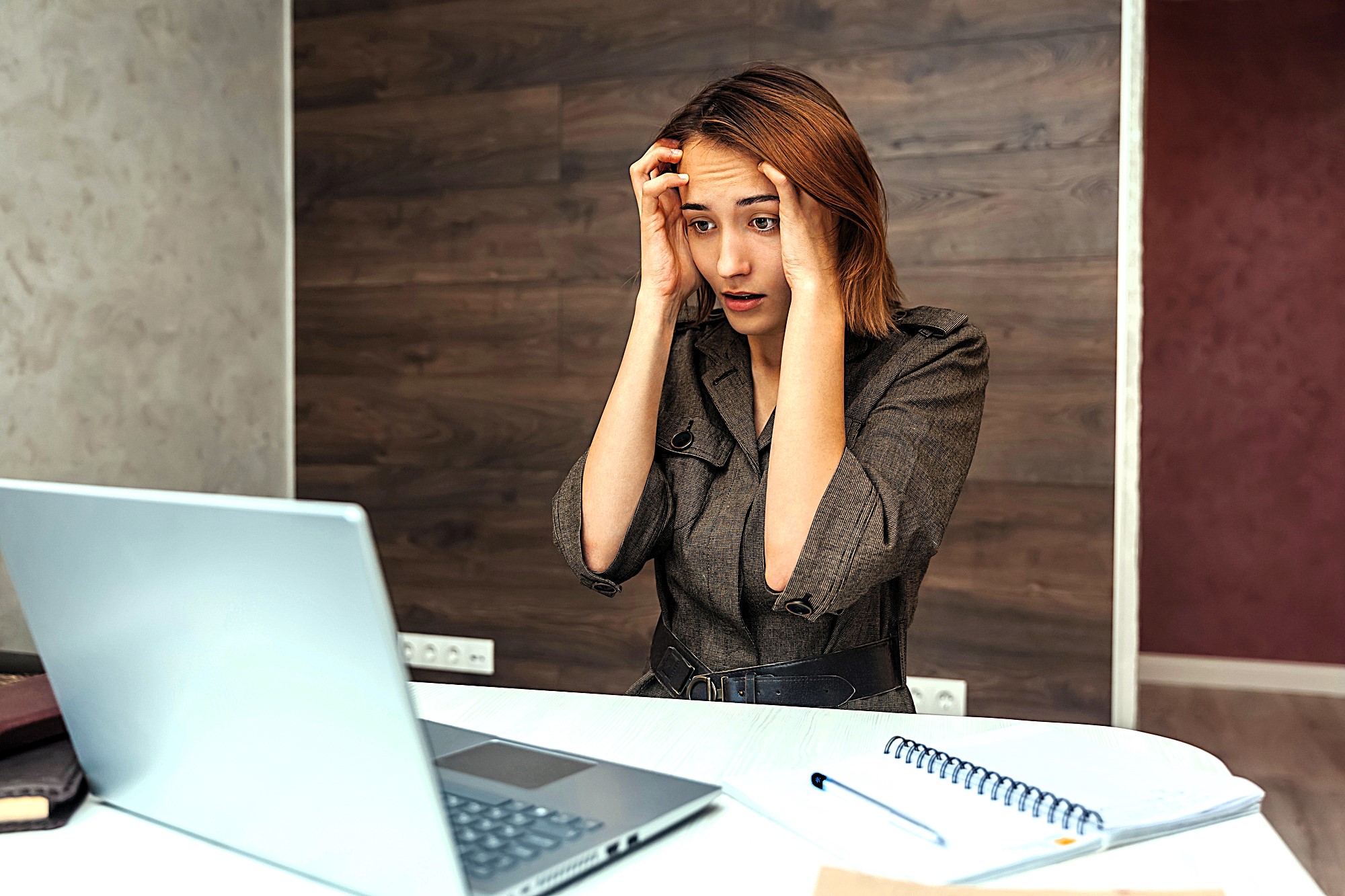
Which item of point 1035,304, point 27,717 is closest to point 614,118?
point 1035,304

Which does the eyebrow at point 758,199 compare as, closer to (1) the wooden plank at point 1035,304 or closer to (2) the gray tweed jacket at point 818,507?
(2) the gray tweed jacket at point 818,507

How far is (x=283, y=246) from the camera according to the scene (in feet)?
9.10

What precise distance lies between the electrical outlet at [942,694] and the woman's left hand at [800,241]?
134 centimetres

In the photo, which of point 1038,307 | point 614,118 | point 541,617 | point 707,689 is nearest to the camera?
point 707,689

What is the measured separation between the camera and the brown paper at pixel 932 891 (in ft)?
1.81

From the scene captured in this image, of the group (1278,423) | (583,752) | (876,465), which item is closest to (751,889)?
(583,752)

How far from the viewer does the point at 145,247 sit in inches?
92.3

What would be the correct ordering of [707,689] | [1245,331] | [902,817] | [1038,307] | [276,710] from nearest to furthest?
1. [276,710]
2. [902,817]
3. [707,689]
4. [1038,307]
5. [1245,331]

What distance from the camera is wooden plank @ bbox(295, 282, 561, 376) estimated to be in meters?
2.57

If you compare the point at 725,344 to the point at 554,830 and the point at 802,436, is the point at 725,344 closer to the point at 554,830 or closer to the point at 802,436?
the point at 802,436

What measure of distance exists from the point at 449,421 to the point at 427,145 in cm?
71

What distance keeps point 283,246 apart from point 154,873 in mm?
2436

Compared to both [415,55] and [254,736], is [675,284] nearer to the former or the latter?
[254,736]

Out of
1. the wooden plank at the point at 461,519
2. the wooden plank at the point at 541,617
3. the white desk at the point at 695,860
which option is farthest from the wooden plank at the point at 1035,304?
the white desk at the point at 695,860
